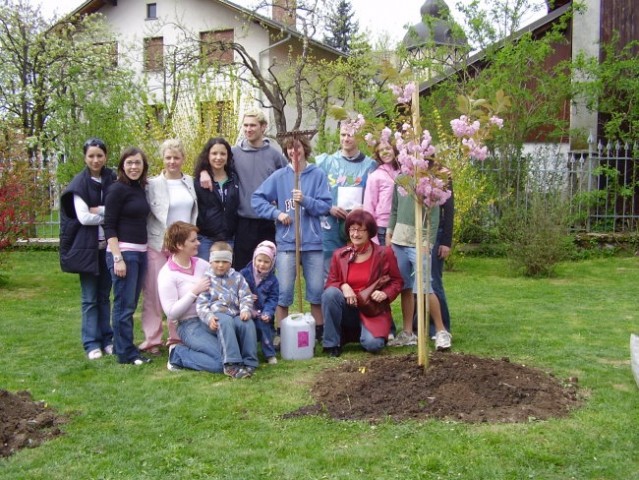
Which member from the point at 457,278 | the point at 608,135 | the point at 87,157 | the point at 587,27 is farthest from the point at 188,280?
the point at 587,27

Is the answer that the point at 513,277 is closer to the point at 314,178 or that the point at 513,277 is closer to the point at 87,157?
the point at 314,178

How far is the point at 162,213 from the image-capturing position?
6.23 meters

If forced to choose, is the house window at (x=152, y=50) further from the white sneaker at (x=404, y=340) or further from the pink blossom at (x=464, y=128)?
the pink blossom at (x=464, y=128)

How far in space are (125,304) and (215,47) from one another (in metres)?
16.4

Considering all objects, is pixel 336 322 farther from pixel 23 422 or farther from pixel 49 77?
pixel 49 77

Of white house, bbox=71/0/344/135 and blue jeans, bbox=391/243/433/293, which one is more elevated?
white house, bbox=71/0/344/135

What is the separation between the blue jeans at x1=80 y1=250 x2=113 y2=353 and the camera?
20.5 ft

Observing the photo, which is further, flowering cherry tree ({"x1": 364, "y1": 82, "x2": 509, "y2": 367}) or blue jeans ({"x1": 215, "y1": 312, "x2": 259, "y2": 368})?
blue jeans ({"x1": 215, "y1": 312, "x2": 259, "y2": 368})

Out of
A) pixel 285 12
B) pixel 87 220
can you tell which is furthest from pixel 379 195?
pixel 285 12

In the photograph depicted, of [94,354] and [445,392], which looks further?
[94,354]

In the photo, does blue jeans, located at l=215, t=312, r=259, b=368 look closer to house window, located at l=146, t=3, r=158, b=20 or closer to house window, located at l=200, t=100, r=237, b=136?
house window, located at l=200, t=100, r=237, b=136

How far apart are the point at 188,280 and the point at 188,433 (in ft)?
6.16

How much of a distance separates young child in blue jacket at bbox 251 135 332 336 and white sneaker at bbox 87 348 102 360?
162 cm

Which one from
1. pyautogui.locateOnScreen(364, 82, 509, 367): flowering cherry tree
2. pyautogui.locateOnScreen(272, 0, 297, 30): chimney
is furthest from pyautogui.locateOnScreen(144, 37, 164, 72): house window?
pyautogui.locateOnScreen(364, 82, 509, 367): flowering cherry tree
